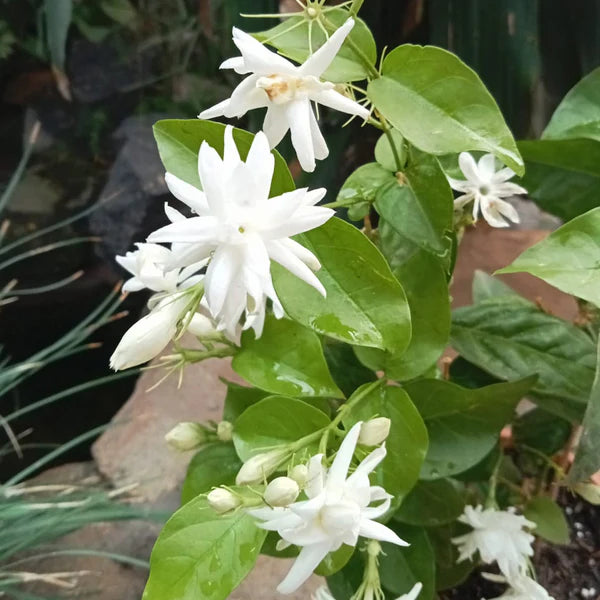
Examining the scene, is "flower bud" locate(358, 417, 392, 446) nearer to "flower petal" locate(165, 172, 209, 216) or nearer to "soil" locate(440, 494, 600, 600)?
"flower petal" locate(165, 172, 209, 216)

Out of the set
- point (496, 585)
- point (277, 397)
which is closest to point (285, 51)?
point (277, 397)

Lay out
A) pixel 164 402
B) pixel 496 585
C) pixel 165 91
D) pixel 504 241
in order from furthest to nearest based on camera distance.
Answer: pixel 165 91 → pixel 504 241 → pixel 164 402 → pixel 496 585

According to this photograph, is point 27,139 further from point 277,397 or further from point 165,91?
point 277,397

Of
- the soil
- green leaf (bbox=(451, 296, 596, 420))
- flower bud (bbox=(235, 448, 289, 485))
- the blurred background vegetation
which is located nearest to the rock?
the blurred background vegetation

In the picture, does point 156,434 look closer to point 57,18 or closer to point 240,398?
point 240,398

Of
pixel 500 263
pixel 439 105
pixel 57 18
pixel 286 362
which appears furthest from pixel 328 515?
pixel 57 18

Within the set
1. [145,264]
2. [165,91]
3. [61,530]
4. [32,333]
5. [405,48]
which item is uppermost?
[405,48]

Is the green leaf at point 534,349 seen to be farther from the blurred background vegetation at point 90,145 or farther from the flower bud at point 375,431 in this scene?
the blurred background vegetation at point 90,145
